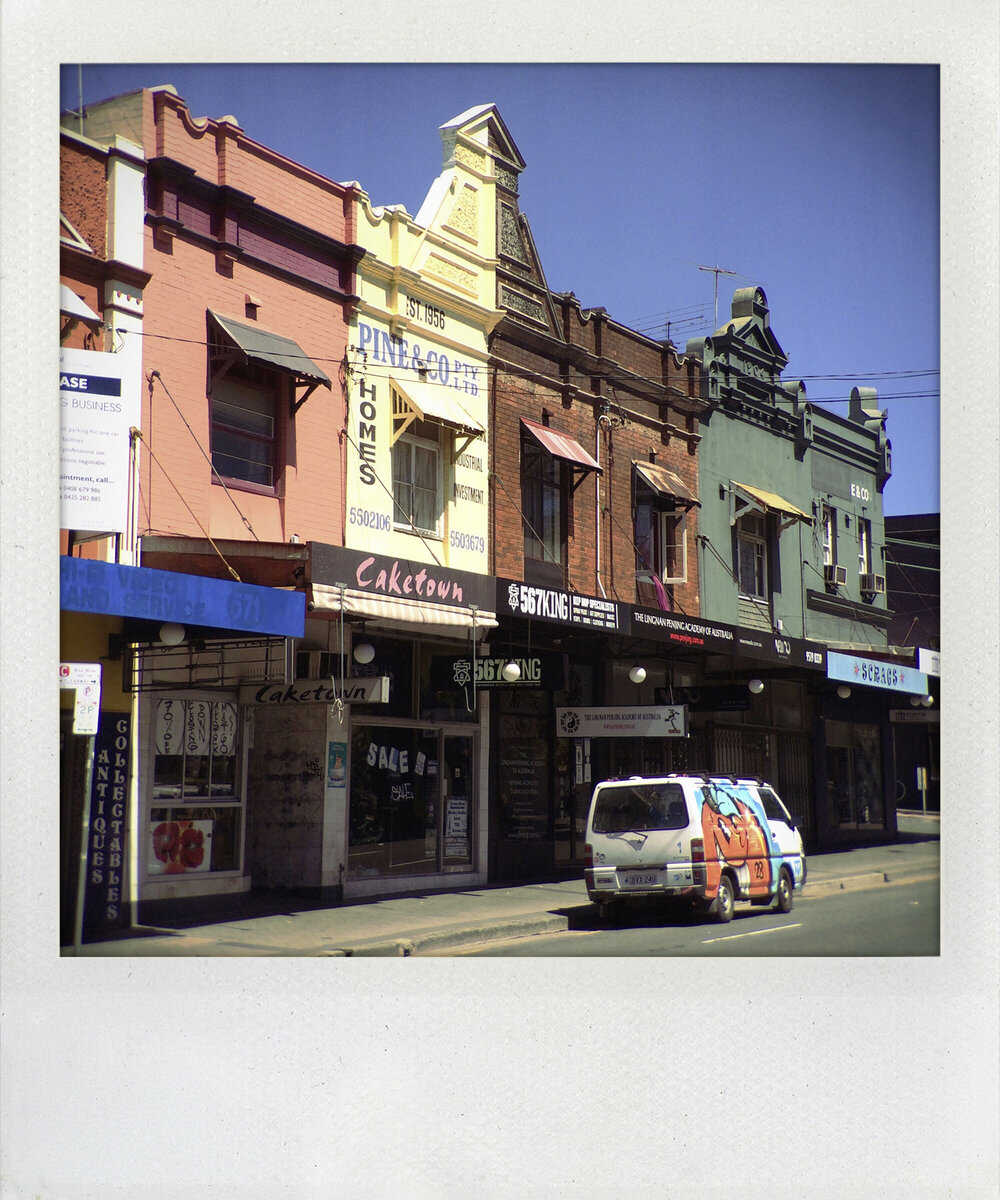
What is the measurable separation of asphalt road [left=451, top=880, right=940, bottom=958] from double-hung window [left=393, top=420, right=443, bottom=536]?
18.4 feet

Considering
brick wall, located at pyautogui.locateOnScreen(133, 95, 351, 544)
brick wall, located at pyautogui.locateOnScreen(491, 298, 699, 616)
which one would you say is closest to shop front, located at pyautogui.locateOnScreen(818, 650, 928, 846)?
brick wall, located at pyautogui.locateOnScreen(491, 298, 699, 616)

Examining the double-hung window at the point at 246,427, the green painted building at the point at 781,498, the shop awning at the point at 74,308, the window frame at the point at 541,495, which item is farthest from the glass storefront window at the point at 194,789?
the green painted building at the point at 781,498

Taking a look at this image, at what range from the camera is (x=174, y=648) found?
43.7 feet

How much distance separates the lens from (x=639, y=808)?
47.9 ft

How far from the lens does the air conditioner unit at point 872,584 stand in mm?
27344

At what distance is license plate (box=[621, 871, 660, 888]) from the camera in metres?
14.3

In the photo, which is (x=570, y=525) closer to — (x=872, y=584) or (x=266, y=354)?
(x=266, y=354)

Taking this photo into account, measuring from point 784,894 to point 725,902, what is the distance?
158 cm

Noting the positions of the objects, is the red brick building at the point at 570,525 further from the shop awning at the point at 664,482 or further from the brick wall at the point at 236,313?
the brick wall at the point at 236,313

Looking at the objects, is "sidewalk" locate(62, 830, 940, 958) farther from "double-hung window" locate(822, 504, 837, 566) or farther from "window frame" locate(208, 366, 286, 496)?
"double-hung window" locate(822, 504, 837, 566)
